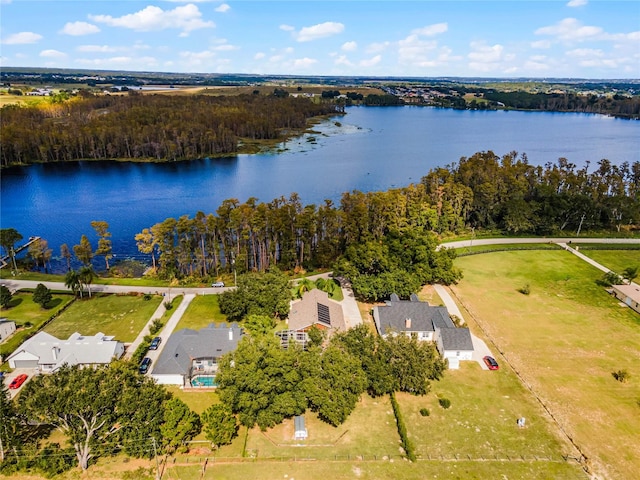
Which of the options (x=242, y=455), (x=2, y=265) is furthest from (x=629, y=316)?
(x=2, y=265)

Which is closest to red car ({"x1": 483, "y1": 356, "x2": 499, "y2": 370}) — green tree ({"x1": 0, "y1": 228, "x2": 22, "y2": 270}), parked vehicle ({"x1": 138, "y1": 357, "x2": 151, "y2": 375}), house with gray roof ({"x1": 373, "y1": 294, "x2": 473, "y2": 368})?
house with gray roof ({"x1": 373, "y1": 294, "x2": 473, "y2": 368})

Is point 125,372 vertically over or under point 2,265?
over

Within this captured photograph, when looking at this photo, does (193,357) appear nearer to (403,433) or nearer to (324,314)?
(324,314)

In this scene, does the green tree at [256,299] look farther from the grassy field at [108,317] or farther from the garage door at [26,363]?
the garage door at [26,363]

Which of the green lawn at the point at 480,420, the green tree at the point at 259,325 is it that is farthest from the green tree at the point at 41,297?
the green lawn at the point at 480,420

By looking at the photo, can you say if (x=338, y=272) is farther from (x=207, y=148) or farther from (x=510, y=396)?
(x=207, y=148)

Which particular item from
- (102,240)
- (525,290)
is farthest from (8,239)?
(525,290)

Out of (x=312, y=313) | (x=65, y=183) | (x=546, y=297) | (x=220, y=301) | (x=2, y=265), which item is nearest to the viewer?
(x=312, y=313)

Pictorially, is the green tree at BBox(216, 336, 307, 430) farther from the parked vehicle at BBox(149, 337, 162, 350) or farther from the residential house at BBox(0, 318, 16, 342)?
the residential house at BBox(0, 318, 16, 342)
